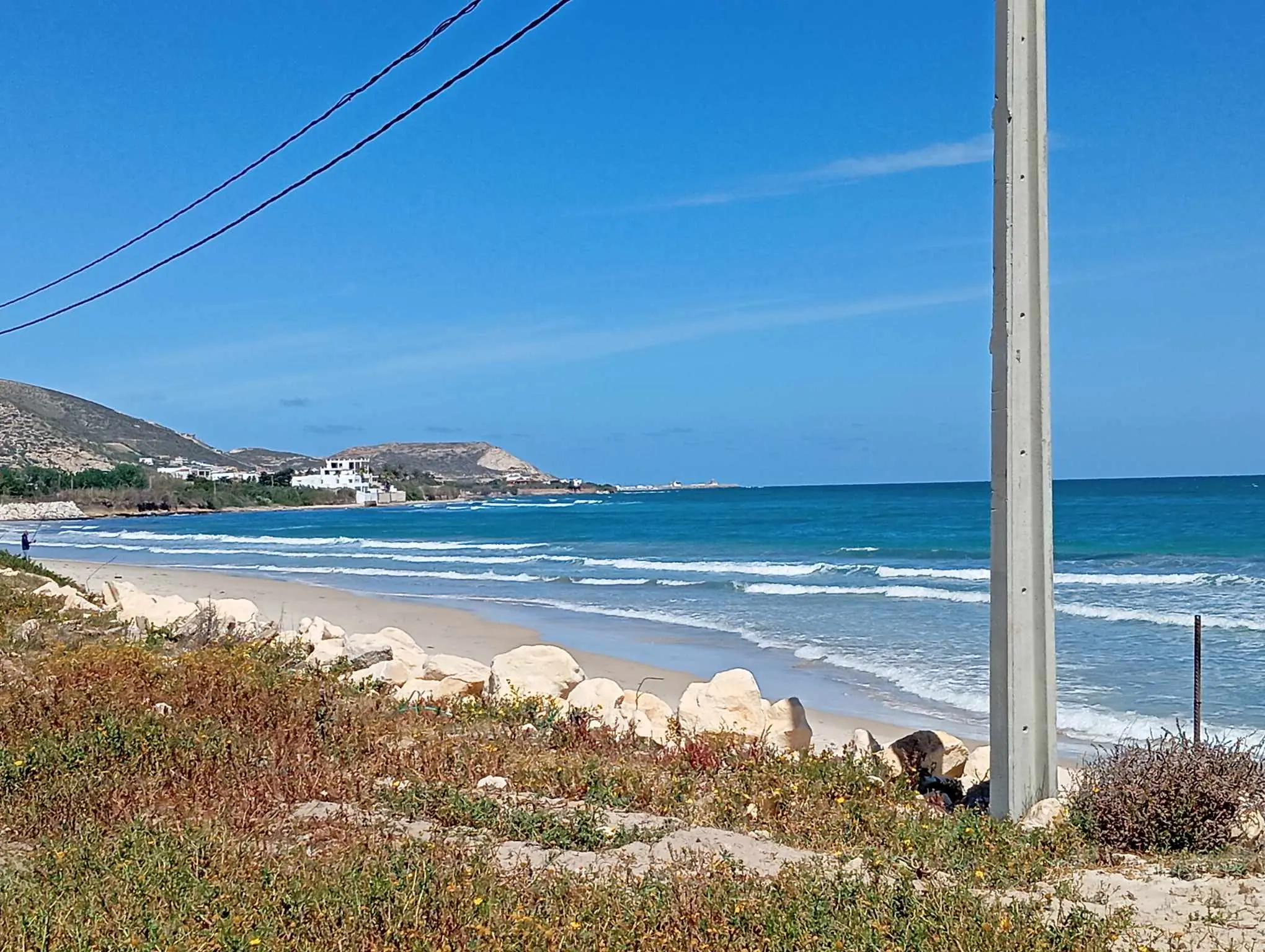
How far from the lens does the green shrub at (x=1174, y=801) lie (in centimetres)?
589

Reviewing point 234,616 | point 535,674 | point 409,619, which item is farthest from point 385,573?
point 535,674

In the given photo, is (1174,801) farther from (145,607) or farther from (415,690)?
(145,607)

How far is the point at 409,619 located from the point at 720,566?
15436mm

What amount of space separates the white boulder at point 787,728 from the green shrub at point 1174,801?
2675mm

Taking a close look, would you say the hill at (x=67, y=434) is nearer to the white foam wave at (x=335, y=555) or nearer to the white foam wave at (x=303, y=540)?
the white foam wave at (x=303, y=540)

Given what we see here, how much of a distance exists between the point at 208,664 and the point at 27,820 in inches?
122

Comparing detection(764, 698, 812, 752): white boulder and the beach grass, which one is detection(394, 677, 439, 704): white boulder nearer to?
the beach grass

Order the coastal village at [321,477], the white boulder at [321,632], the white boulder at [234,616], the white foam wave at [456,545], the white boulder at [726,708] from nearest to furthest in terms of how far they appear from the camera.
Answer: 1. the white boulder at [726,708]
2. the white boulder at [234,616]
3. the white boulder at [321,632]
4. the white foam wave at [456,545]
5. the coastal village at [321,477]

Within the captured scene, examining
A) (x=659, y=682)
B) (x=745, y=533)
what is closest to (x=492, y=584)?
(x=659, y=682)

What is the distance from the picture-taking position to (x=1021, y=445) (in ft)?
20.6

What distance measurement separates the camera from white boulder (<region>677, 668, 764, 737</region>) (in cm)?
917

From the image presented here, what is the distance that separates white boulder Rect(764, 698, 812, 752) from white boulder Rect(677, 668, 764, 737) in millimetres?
88

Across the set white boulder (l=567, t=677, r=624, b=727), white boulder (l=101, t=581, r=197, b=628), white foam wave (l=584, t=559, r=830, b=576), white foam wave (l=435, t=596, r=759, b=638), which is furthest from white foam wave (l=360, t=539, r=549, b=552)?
white boulder (l=567, t=677, r=624, b=727)

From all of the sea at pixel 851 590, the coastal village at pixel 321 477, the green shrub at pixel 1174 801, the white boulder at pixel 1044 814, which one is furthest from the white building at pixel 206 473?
the green shrub at pixel 1174 801
